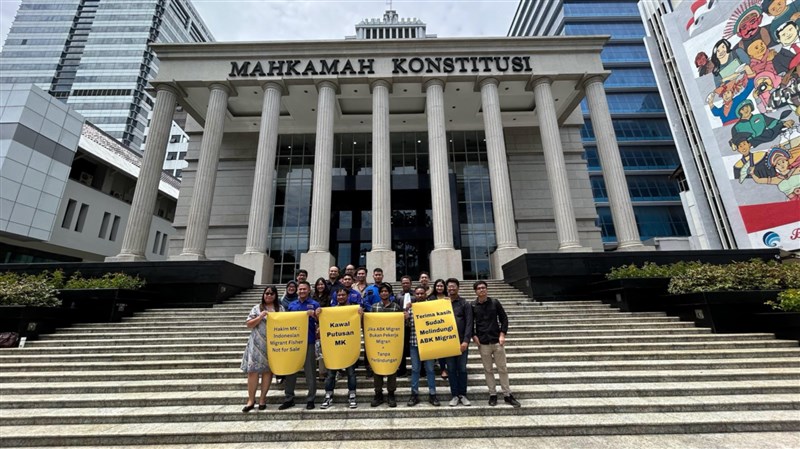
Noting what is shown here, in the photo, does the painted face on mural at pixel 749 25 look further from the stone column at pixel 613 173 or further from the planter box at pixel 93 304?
the planter box at pixel 93 304

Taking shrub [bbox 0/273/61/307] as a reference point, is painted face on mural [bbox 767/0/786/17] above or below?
above

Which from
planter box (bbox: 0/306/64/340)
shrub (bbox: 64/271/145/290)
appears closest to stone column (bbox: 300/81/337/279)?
shrub (bbox: 64/271/145/290)

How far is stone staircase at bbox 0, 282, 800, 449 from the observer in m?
4.98

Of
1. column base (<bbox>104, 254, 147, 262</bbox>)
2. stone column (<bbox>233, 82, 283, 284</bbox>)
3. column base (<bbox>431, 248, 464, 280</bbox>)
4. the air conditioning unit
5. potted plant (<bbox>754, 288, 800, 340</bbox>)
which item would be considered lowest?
potted plant (<bbox>754, 288, 800, 340</bbox>)

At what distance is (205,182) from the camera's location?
19047mm

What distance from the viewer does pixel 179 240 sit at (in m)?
24.2

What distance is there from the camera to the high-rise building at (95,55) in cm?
7069

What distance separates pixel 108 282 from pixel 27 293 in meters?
2.16

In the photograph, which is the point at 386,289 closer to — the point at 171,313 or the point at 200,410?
the point at 200,410

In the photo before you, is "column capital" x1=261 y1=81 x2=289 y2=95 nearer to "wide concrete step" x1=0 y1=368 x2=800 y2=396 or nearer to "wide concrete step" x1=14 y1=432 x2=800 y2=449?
"wide concrete step" x1=0 y1=368 x2=800 y2=396

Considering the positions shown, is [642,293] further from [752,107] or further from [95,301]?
[752,107]

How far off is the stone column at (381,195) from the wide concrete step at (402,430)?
40.2 feet

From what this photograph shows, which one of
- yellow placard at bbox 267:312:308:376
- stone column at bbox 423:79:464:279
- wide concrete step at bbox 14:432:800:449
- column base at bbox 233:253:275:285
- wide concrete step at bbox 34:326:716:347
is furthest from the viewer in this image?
column base at bbox 233:253:275:285

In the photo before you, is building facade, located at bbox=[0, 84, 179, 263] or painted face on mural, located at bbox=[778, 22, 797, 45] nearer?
building facade, located at bbox=[0, 84, 179, 263]
